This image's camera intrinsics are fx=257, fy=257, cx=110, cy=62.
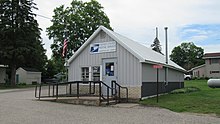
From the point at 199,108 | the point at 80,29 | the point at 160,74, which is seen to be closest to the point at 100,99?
the point at 199,108

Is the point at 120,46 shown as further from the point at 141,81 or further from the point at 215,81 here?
the point at 215,81

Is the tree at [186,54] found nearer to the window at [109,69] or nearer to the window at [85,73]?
the window at [85,73]

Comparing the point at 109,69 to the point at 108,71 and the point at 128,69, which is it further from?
the point at 128,69

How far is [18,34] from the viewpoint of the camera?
3497 centimetres

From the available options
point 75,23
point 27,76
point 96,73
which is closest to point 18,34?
point 75,23

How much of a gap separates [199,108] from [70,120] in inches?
241

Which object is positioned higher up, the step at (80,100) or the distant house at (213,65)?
the distant house at (213,65)

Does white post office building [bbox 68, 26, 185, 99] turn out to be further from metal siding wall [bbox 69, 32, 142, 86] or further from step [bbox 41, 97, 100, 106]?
step [bbox 41, 97, 100, 106]

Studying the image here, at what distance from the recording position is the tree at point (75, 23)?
42.9 meters

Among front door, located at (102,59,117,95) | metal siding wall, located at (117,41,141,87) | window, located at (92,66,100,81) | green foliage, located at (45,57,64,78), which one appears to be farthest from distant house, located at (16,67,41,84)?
metal siding wall, located at (117,41,141,87)

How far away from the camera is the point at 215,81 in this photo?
18875 mm

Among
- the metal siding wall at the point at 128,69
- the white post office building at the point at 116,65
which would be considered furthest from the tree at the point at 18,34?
the metal siding wall at the point at 128,69

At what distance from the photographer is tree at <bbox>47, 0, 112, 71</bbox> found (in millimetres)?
42938

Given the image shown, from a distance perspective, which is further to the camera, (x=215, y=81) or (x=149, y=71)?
(x=215, y=81)
